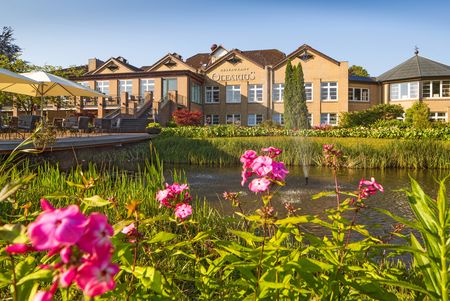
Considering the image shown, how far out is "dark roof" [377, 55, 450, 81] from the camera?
1332 inches

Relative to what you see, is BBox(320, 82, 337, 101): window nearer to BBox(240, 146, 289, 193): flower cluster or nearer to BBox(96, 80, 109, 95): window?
BBox(96, 80, 109, 95): window

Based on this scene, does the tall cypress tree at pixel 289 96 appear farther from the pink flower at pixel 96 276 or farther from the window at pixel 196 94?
the pink flower at pixel 96 276

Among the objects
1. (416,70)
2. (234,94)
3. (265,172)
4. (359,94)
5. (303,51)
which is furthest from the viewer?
(234,94)

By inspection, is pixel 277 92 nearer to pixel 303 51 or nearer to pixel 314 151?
pixel 303 51

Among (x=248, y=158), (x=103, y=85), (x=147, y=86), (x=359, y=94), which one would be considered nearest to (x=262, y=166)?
(x=248, y=158)

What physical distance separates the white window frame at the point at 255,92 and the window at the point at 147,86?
989cm

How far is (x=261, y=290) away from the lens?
146cm

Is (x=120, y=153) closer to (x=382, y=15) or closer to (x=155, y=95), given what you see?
(x=382, y=15)

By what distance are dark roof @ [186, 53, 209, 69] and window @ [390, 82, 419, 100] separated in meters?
22.8

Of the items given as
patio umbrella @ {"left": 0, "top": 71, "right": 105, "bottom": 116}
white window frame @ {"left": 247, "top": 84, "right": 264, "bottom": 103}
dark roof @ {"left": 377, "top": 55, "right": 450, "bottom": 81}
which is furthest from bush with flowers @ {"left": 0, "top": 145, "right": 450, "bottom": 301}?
dark roof @ {"left": 377, "top": 55, "right": 450, "bottom": 81}

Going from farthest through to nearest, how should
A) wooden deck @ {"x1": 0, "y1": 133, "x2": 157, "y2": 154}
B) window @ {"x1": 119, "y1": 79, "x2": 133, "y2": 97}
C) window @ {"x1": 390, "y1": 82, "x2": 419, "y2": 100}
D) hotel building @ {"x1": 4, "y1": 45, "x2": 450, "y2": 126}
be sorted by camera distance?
window @ {"x1": 119, "y1": 79, "x2": 133, "y2": 97} < window @ {"x1": 390, "y1": 82, "x2": 419, "y2": 100} < hotel building @ {"x1": 4, "y1": 45, "x2": 450, "y2": 126} < wooden deck @ {"x1": 0, "y1": 133, "x2": 157, "y2": 154}

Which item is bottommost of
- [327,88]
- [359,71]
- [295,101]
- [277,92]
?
[295,101]

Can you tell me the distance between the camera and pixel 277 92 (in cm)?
3656

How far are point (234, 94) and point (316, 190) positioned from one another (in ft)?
94.0
